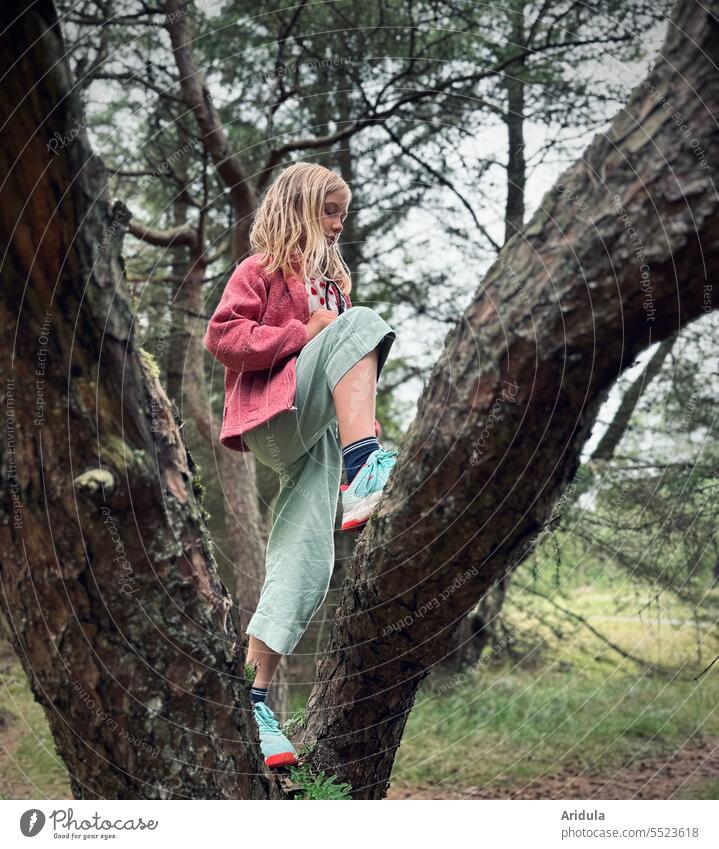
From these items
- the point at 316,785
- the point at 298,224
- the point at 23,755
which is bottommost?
the point at 23,755

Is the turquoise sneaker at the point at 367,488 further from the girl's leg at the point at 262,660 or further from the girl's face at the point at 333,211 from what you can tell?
the girl's face at the point at 333,211

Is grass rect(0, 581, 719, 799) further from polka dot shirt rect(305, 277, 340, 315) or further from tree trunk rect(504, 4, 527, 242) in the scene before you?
polka dot shirt rect(305, 277, 340, 315)

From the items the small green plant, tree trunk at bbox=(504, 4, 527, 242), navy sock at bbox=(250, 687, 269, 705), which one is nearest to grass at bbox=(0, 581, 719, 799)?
tree trunk at bbox=(504, 4, 527, 242)

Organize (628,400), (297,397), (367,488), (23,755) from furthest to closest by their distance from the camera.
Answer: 1. (23,755)
2. (628,400)
3. (297,397)
4. (367,488)

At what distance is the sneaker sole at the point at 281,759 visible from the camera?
1885 mm

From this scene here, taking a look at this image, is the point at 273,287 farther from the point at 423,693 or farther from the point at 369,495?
the point at 423,693

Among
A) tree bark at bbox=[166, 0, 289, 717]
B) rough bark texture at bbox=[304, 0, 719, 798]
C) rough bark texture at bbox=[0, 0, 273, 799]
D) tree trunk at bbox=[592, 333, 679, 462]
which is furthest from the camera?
tree bark at bbox=[166, 0, 289, 717]

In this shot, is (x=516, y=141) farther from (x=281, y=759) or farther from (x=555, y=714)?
(x=555, y=714)

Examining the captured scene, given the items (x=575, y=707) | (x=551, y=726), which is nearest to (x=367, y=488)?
(x=551, y=726)

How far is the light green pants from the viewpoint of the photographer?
1822 millimetres

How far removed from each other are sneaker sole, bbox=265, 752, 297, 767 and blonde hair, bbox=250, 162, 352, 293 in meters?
1.14

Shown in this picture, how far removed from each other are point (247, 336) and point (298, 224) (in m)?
0.41

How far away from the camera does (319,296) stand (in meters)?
2.15

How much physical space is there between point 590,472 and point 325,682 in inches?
92.7
